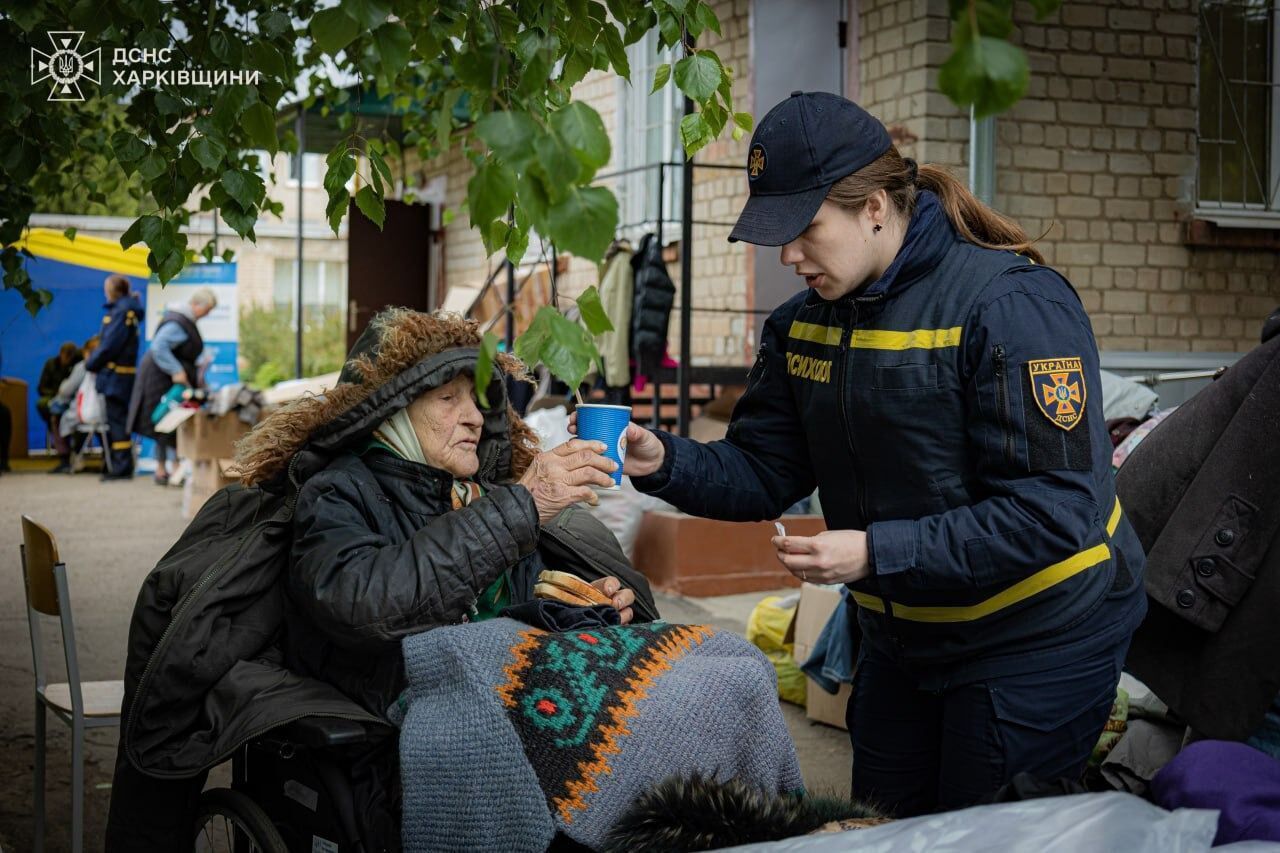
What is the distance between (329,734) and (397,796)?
0.21m

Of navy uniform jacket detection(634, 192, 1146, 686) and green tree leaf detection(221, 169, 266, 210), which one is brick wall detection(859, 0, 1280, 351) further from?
navy uniform jacket detection(634, 192, 1146, 686)

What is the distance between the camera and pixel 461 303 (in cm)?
1315

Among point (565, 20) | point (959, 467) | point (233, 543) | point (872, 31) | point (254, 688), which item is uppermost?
point (872, 31)

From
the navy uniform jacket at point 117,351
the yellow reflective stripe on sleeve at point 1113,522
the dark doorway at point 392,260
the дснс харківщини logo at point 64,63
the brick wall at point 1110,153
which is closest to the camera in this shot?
the yellow reflective stripe on sleeve at point 1113,522

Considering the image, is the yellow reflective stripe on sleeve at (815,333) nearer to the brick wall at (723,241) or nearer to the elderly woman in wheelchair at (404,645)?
the elderly woman in wheelchair at (404,645)

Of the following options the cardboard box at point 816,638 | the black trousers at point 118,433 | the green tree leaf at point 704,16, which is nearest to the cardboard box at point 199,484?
the black trousers at point 118,433

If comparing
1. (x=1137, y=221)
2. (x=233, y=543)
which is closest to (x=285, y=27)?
(x=233, y=543)

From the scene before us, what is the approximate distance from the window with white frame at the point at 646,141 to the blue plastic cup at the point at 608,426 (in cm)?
816

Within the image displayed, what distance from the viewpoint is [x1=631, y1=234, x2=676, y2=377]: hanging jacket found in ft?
29.7

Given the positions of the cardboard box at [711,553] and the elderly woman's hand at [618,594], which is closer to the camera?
the elderly woman's hand at [618,594]

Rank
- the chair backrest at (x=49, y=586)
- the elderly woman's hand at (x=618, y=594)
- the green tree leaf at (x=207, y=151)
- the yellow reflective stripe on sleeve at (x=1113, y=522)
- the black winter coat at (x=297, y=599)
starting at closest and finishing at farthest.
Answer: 1. the yellow reflective stripe on sleeve at (x=1113, y=522)
2. the black winter coat at (x=297, y=599)
3. the green tree leaf at (x=207, y=151)
4. the elderly woman's hand at (x=618, y=594)
5. the chair backrest at (x=49, y=586)

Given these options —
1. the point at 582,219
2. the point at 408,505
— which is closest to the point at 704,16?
the point at 408,505

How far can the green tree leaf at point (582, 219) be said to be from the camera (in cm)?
150

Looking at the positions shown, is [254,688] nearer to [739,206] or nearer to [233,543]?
[233,543]
